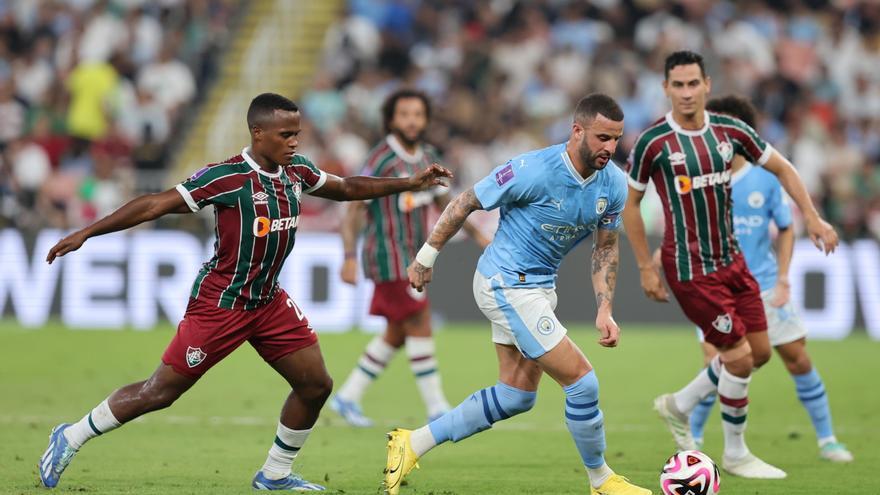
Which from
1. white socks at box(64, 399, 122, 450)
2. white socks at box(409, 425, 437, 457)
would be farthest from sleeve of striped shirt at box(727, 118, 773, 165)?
white socks at box(64, 399, 122, 450)

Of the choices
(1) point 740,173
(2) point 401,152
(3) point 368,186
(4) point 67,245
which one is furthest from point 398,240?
(4) point 67,245

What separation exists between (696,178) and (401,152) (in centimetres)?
351

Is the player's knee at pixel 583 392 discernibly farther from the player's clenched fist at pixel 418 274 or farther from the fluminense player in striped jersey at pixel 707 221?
the fluminense player in striped jersey at pixel 707 221

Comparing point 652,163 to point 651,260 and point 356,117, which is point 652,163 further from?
point 356,117

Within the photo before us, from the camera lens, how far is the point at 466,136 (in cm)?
2200

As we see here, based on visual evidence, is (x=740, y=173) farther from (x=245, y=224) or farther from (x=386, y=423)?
(x=245, y=224)

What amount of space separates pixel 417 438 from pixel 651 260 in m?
2.17

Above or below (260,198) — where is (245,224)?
below

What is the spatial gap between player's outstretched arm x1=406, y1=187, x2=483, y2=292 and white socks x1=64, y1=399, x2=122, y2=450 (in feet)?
6.36

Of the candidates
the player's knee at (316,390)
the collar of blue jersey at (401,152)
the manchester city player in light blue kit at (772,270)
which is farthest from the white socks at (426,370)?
the player's knee at (316,390)

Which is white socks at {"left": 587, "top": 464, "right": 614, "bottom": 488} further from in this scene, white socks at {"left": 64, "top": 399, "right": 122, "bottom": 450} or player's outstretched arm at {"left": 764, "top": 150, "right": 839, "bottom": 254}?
white socks at {"left": 64, "top": 399, "right": 122, "bottom": 450}

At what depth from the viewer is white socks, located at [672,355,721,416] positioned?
9609 mm

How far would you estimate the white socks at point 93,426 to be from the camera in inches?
314

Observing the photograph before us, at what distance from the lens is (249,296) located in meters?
8.04
